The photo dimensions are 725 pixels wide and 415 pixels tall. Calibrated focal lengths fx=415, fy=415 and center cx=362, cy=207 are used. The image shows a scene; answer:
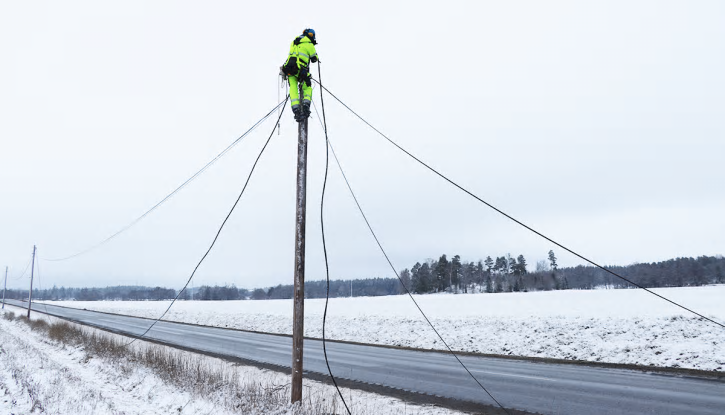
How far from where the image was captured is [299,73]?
770cm

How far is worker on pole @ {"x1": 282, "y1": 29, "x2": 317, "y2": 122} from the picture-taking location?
7492 millimetres

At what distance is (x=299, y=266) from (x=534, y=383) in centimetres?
693

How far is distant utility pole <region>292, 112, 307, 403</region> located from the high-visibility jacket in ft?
3.77

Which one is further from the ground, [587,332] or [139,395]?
[587,332]

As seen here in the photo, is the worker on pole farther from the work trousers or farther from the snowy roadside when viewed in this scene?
the snowy roadside

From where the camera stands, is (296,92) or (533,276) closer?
(296,92)

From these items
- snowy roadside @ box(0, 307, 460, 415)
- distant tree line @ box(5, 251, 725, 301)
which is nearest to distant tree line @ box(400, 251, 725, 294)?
distant tree line @ box(5, 251, 725, 301)

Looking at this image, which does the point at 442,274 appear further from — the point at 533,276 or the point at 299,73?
the point at 299,73

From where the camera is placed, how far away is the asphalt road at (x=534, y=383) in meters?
7.82

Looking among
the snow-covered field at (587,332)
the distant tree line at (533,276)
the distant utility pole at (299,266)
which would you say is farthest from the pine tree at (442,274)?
the distant utility pole at (299,266)

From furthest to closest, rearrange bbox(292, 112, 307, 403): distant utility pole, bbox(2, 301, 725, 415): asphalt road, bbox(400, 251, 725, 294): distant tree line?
bbox(400, 251, 725, 294): distant tree line < bbox(2, 301, 725, 415): asphalt road < bbox(292, 112, 307, 403): distant utility pole

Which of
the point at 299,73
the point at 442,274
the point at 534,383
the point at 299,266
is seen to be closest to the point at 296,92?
the point at 299,73

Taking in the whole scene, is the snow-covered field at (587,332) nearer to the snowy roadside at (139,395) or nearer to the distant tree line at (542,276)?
the snowy roadside at (139,395)

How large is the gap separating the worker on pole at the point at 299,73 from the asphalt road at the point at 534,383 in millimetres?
6626
